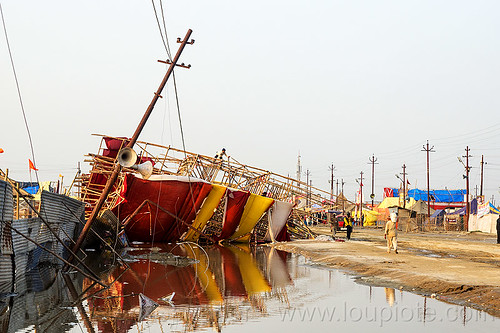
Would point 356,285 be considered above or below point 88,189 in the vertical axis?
below

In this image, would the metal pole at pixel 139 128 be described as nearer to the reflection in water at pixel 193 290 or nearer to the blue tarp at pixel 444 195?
the reflection in water at pixel 193 290

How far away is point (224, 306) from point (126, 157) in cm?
472

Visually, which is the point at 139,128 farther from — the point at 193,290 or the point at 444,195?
the point at 444,195

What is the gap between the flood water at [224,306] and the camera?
8.02 meters

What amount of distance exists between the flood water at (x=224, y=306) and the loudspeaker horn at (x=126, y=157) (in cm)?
262

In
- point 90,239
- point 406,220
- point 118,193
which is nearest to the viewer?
point 90,239

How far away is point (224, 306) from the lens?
9.63 m

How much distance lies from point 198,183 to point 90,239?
20.8ft

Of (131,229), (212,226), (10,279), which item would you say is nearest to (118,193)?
(131,229)

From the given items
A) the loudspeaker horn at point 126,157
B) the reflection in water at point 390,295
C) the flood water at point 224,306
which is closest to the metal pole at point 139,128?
the loudspeaker horn at point 126,157

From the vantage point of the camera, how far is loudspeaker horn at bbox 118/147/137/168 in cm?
1272

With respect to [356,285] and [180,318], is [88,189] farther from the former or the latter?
[180,318]

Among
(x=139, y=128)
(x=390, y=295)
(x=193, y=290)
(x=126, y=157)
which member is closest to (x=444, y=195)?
(x=139, y=128)

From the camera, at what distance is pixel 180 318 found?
8.40 m
